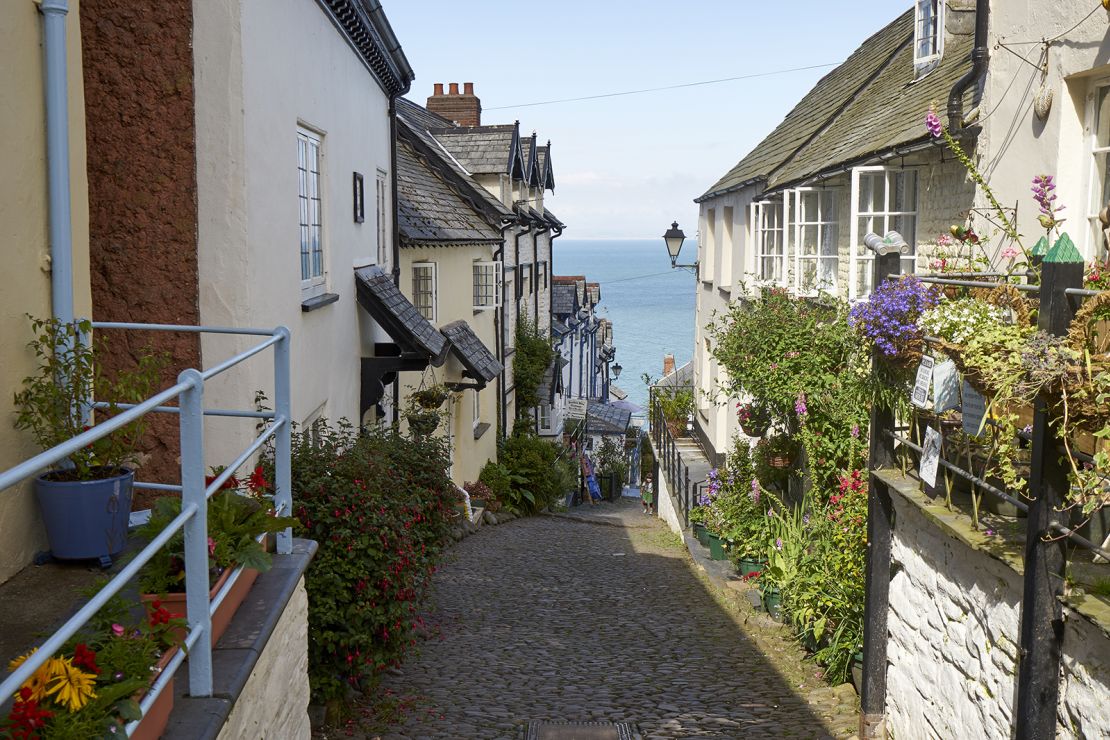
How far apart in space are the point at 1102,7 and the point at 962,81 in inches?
85.0

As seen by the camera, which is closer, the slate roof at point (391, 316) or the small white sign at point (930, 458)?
the small white sign at point (930, 458)

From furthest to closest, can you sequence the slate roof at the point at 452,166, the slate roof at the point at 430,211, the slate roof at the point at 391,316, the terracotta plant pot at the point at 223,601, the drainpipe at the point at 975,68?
the slate roof at the point at 452,166
the slate roof at the point at 430,211
the slate roof at the point at 391,316
the drainpipe at the point at 975,68
the terracotta plant pot at the point at 223,601

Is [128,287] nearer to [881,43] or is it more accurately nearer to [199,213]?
[199,213]

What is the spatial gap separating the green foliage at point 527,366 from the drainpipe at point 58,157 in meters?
21.2

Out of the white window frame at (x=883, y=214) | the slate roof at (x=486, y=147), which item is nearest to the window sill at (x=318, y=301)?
the white window frame at (x=883, y=214)

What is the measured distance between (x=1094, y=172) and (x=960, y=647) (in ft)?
10.8

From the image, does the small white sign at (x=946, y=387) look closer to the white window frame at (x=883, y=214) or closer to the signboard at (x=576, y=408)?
the white window frame at (x=883, y=214)

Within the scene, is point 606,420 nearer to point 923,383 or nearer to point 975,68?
point 975,68

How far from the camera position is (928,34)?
11781 millimetres

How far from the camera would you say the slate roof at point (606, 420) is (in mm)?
39500

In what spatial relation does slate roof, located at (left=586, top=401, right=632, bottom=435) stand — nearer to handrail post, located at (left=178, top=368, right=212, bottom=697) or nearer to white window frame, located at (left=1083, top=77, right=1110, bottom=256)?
white window frame, located at (left=1083, top=77, right=1110, bottom=256)

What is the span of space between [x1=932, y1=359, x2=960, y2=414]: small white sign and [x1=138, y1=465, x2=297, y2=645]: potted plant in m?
3.49

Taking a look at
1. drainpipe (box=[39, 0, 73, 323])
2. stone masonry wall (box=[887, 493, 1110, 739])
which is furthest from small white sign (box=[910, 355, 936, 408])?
drainpipe (box=[39, 0, 73, 323])

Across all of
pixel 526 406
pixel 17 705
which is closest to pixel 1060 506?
pixel 17 705
